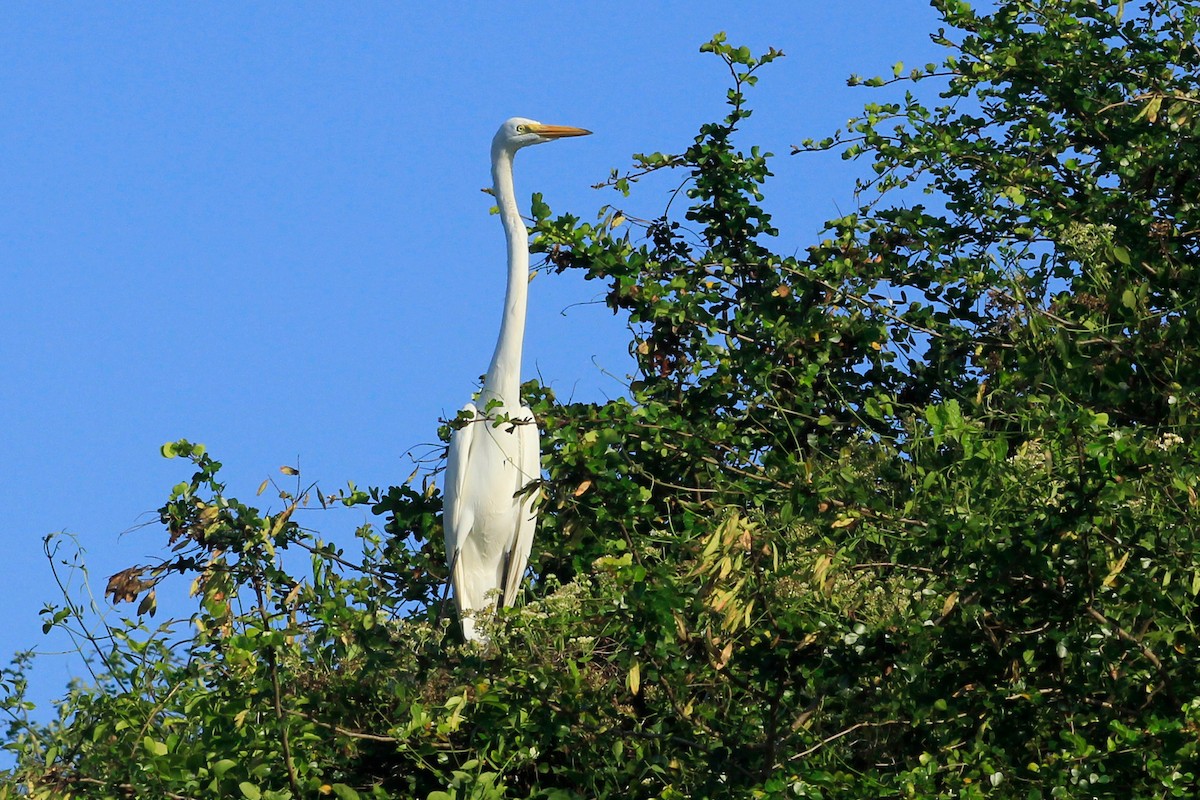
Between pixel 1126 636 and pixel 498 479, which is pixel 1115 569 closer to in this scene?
pixel 1126 636

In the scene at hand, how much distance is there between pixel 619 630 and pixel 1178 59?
295 cm

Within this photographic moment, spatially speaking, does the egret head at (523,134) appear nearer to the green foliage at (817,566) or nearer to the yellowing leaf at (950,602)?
the green foliage at (817,566)

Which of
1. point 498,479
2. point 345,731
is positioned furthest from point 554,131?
point 345,731

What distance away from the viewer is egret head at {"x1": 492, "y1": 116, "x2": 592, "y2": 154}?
6.36m

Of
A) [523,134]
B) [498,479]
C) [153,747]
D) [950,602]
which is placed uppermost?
[523,134]

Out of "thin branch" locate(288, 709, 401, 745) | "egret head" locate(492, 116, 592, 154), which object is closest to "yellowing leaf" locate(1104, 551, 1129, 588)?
"thin branch" locate(288, 709, 401, 745)

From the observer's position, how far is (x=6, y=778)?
3.92m

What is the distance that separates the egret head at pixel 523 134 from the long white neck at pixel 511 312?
186 millimetres

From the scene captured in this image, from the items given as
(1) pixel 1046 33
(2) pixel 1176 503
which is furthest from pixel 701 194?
(2) pixel 1176 503

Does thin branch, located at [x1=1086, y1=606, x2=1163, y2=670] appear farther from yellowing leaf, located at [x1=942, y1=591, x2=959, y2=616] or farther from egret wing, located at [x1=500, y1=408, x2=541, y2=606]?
egret wing, located at [x1=500, y1=408, x2=541, y2=606]

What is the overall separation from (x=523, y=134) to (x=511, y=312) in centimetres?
95

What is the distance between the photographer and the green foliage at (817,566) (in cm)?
338

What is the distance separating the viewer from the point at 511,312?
19.0 feet

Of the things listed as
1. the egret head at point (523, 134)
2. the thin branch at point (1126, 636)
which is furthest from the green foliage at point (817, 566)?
the egret head at point (523, 134)
